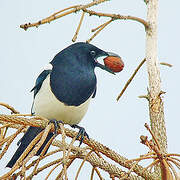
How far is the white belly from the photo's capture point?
A: 3.26 feet

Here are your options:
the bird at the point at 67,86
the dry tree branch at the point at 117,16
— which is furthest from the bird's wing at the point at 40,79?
the dry tree branch at the point at 117,16

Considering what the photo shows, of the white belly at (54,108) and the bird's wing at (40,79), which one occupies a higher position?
the bird's wing at (40,79)

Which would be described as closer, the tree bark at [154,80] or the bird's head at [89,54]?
the tree bark at [154,80]

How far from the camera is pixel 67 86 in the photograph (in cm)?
100

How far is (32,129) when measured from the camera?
1073 millimetres

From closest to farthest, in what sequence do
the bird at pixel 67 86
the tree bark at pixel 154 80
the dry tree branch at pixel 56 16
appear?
the dry tree branch at pixel 56 16, the tree bark at pixel 154 80, the bird at pixel 67 86

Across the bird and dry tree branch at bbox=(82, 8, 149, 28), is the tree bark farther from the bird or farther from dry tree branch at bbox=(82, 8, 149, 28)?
the bird

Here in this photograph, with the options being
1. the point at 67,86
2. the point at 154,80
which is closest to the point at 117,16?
the point at 154,80

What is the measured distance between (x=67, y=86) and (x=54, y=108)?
0.22 ft

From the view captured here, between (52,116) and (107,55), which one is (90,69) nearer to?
(107,55)

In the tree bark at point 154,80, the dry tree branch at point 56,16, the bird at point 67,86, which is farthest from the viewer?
the bird at point 67,86

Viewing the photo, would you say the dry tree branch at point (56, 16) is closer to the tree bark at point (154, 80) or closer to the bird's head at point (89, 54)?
the tree bark at point (154, 80)

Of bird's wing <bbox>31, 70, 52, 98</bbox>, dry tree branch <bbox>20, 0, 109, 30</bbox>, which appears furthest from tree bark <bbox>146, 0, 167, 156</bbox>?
bird's wing <bbox>31, 70, 52, 98</bbox>

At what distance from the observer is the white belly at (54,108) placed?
3.26 feet
